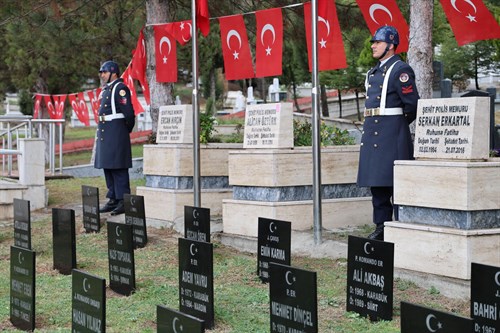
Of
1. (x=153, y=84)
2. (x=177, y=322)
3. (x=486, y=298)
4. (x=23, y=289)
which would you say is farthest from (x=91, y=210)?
(x=177, y=322)

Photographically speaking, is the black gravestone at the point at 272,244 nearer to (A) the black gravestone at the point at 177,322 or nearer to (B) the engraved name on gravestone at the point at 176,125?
(A) the black gravestone at the point at 177,322

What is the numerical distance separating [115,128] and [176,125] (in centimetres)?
89

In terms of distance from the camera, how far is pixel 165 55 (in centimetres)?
1332

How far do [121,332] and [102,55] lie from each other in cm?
1744

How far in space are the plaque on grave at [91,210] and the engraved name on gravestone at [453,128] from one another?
15.5 ft

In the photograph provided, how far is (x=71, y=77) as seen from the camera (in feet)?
89.9

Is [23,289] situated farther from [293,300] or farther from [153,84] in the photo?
[153,84]

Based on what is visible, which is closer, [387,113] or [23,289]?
[23,289]

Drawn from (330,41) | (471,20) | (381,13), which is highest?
(381,13)

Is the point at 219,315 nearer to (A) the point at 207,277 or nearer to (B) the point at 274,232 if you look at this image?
(A) the point at 207,277

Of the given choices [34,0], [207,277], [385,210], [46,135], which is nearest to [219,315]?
[207,277]

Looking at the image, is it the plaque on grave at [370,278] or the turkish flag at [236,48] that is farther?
the turkish flag at [236,48]

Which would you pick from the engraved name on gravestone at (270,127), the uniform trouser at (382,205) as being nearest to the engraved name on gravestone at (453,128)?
the uniform trouser at (382,205)

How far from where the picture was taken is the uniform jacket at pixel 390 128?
870 cm
